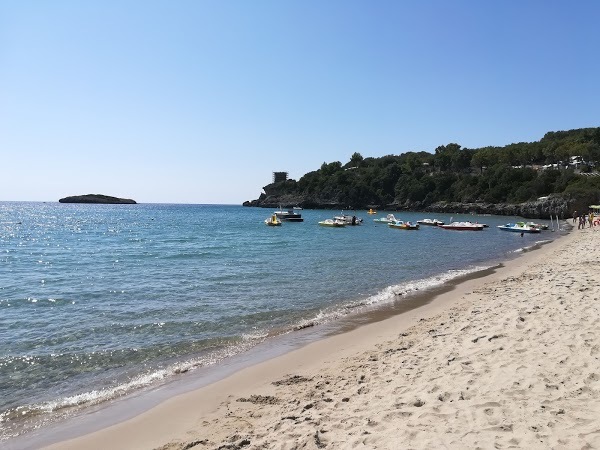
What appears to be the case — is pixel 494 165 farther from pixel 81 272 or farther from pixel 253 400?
pixel 253 400

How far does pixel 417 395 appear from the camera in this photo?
6.32 meters

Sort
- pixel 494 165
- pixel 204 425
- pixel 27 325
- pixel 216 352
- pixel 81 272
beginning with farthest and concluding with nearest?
pixel 494 165 < pixel 81 272 < pixel 27 325 < pixel 216 352 < pixel 204 425

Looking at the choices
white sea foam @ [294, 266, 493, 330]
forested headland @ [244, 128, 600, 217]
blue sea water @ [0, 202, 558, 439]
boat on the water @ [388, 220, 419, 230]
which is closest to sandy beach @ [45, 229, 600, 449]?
blue sea water @ [0, 202, 558, 439]

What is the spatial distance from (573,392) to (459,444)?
229 cm

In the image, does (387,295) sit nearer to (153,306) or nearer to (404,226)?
(153,306)

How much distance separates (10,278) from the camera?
22.7m

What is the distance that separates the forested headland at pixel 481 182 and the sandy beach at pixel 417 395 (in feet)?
284

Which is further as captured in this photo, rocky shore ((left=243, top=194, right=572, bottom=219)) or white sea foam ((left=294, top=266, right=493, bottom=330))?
rocky shore ((left=243, top=194, right=572, bottom=219))

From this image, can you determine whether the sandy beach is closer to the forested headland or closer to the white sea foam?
the white sea foam

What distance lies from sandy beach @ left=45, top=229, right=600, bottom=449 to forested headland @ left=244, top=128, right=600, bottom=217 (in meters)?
86.5

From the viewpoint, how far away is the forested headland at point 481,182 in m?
98.3

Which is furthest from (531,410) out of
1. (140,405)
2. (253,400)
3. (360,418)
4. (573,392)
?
(140,405)

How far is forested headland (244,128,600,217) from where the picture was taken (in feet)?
323

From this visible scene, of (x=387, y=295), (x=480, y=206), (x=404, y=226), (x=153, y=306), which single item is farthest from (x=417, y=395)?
(x=480, y=206)
